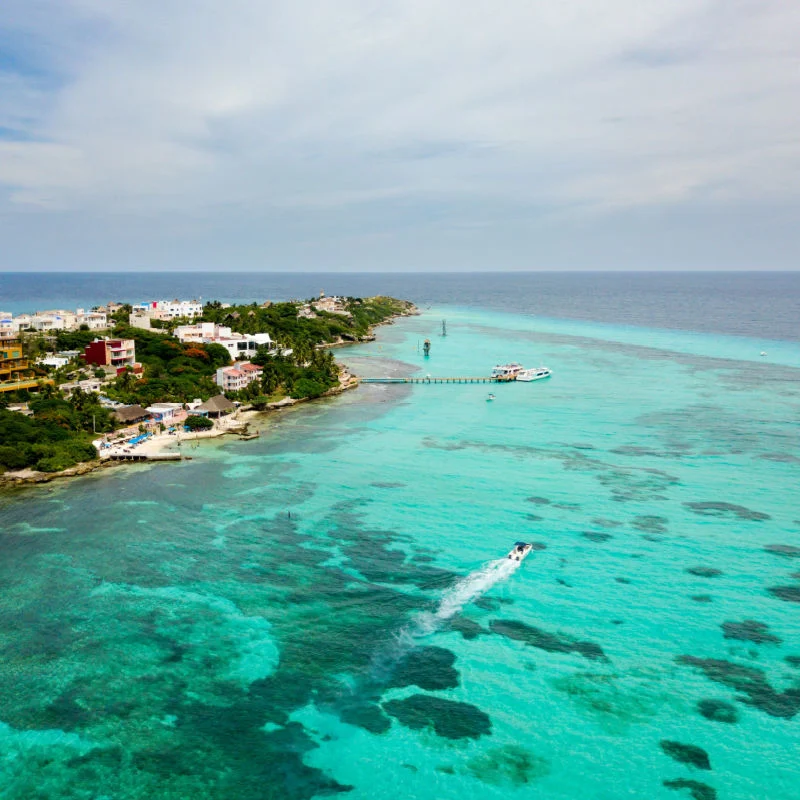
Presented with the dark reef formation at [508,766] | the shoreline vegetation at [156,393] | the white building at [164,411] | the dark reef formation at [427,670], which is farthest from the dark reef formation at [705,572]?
the white building at [164,411]

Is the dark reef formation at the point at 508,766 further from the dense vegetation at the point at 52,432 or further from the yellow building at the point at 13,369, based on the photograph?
the yellow building at the point at 13,369

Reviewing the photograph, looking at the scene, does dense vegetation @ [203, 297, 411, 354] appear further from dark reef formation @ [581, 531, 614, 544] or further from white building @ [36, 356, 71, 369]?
dark reef formation @ [581, 531, 614, 544]

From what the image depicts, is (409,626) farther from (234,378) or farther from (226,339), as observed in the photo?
(226,339)

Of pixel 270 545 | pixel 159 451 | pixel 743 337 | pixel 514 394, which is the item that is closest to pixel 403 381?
pixel 514 394

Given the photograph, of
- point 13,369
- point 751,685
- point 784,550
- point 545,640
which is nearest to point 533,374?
point 784,550

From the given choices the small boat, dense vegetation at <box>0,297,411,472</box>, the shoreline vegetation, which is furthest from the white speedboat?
the small boat
